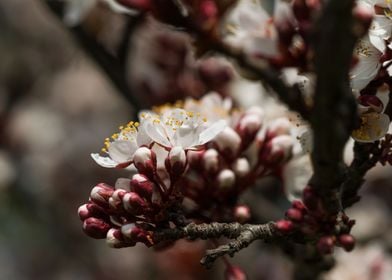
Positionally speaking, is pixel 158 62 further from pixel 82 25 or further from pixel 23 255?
pixel 23 255

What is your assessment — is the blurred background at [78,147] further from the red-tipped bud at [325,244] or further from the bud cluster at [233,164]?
the red-tipped bud at [325,244]

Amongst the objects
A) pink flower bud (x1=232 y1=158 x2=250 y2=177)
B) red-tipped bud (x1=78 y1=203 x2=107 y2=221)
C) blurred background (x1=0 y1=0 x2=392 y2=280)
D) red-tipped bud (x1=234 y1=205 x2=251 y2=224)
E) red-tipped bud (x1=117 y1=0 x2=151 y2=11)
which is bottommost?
blurred background (x1=0 y1=0 x2=392 y2=280)

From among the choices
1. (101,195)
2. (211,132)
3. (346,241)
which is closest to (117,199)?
(101,195)

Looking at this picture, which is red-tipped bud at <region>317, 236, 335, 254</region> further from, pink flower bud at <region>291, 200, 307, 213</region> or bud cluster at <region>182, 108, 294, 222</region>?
bud cluster at <region>182, 108, 294, 222</region>

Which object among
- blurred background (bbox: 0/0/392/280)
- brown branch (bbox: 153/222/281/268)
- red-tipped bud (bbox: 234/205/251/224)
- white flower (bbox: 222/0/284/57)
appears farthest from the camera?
blurred background (bbox: 0/0/392/280)

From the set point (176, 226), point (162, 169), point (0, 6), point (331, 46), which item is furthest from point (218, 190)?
point (0, 6)

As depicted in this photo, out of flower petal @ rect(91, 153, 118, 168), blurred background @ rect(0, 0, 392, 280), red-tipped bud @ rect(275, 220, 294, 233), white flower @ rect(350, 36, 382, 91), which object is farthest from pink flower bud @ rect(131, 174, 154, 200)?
blurred background @ rect(0, 0, 392, 280)

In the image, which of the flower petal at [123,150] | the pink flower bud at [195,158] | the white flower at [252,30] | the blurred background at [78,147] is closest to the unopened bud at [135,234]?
the flower petal at [123,150]
